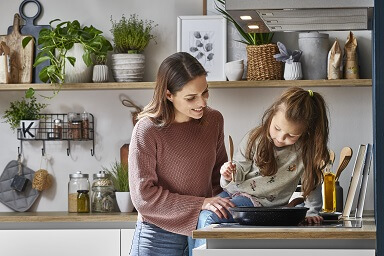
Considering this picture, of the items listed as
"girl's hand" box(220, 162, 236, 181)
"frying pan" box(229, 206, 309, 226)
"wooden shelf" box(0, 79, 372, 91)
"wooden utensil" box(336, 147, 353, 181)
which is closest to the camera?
"frying pan" box(229, 206, 309, 226)

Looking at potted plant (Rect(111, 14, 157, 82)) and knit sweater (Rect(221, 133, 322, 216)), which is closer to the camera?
knit sweater (Rect(221, 133, 322, 216))

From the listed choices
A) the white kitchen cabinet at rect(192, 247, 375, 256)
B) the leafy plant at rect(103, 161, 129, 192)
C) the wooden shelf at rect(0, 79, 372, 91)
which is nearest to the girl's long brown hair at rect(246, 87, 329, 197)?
the white kitchen cabinet at rect(192, 247, 375, 256)

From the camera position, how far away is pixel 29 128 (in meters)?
5.20

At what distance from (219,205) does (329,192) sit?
0.82 m

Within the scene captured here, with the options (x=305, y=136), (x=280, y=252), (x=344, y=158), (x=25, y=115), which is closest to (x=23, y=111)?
(x=25, y=115)

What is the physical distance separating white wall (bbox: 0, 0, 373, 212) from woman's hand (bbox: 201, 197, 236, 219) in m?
1.60

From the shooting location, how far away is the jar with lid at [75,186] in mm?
5105

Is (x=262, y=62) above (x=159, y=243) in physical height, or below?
above

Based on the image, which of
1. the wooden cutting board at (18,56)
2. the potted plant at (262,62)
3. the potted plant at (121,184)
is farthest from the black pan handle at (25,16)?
the potted plant at (262,62)

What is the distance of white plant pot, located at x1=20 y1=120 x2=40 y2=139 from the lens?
5184 mm

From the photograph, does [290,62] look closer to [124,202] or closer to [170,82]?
[124,202]

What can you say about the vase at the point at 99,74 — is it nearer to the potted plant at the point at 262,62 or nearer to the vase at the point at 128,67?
the vase at the point at 128,67

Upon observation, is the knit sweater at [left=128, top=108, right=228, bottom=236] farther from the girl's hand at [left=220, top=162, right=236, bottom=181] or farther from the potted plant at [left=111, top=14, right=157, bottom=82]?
the potted plant at [left=111, top=14, right=157, bottom=82]

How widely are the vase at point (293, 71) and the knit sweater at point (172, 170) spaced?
1.13m
